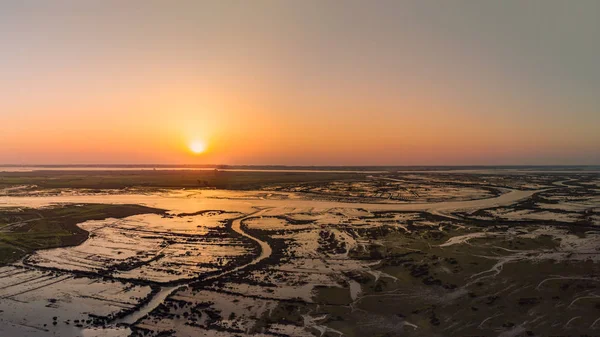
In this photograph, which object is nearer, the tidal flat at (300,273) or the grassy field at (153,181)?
the tidal flat at (300,273)

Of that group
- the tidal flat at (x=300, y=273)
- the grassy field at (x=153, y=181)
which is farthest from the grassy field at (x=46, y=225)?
the grassy field at (x=153, y=181)

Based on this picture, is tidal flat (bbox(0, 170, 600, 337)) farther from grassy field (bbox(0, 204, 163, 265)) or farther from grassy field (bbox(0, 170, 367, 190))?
grassy field (bbox(0, 170, 367, 190))

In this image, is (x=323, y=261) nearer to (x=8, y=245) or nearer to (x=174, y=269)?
(x=174, y=269)

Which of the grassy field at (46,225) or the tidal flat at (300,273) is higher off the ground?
the grassy field at (46,225)

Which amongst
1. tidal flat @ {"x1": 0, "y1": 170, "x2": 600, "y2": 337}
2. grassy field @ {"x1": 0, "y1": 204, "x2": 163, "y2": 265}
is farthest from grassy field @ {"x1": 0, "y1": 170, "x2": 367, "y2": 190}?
→ tidal flat @ {"x1": 0, "y1": 170, "x2": 600, "y2": 337}

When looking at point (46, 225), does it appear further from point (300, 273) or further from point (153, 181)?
point (153, 181)

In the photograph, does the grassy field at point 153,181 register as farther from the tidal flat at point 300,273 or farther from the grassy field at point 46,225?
the tidal flat at point 300,273
